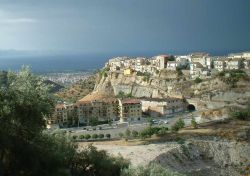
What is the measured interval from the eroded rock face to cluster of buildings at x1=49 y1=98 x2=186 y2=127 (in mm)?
26534

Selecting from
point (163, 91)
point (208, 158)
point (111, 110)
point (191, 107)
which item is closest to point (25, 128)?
point (208, 158)

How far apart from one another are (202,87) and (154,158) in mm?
43013

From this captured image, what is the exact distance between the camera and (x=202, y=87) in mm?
79812

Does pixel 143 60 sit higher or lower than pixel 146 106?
higher

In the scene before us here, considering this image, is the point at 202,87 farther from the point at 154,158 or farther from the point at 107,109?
the point at 154,158

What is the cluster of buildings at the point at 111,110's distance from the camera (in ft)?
227

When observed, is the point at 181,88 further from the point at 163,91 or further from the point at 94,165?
the point at 94,165

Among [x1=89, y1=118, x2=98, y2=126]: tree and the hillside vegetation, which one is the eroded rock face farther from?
the hillside vegetation

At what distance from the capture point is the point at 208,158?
142 ft

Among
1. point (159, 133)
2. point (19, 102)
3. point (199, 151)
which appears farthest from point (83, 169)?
point (159, 133)

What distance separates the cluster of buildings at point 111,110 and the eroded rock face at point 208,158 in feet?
87.1

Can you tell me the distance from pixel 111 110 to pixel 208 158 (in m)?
31.9

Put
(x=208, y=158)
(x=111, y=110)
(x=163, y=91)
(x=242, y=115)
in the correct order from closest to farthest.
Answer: (x=208, y=158), (x=242, y=115), (x=111, y=110), (x=163, y=91)

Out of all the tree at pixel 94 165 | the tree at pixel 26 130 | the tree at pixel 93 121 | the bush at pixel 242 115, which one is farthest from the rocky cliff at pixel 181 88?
the tree at pixel 26 130
